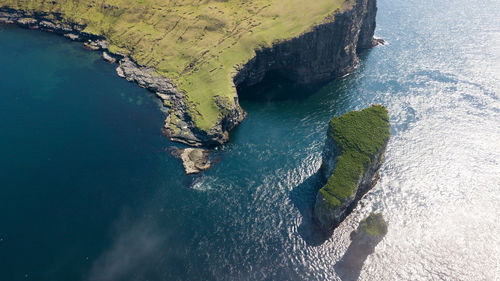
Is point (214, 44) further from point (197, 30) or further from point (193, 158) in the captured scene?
point (193, 158)

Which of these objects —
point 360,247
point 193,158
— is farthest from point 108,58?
point 360,247

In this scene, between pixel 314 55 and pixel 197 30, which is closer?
pixel 314 55

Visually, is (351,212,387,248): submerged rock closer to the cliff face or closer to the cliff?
the cliff

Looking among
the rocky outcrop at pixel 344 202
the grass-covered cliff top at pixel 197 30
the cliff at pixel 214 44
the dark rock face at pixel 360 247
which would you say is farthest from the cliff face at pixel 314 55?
the dark rock face at pixel 360 247

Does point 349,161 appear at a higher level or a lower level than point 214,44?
lower

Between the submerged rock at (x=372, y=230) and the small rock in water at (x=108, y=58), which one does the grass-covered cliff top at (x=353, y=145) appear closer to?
the submerged rock at (x=372, y=230)

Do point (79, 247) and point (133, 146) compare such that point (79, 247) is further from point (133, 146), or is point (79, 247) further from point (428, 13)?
point (428, 13)

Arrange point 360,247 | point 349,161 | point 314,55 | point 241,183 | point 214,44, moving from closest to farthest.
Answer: point 360,247, point 349,161, point 241,183, point 314,55, point 214,44
